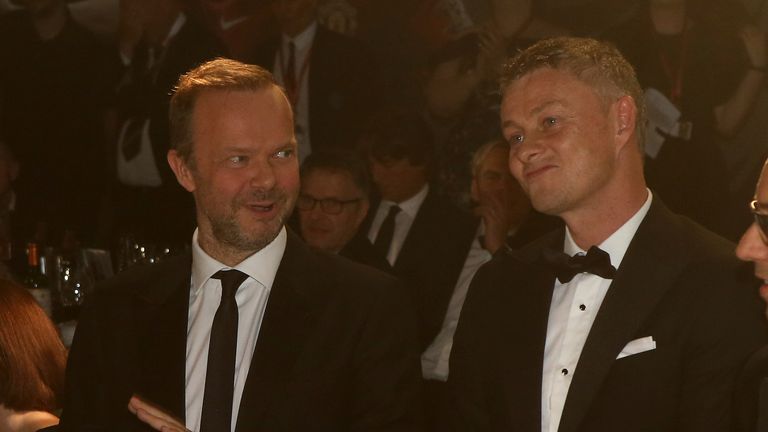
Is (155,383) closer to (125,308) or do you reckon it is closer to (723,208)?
(125,308)

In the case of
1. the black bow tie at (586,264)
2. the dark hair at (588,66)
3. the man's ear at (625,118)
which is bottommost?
the black bow tie at (586,264)

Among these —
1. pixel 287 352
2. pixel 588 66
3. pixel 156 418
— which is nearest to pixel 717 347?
pixel 588 66

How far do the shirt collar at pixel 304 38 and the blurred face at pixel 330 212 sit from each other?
1.06m

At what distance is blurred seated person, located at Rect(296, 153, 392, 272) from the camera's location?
5918mm

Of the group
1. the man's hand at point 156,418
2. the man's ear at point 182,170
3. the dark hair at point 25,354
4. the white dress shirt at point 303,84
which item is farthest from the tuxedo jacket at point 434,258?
the man's hand at point 156,418

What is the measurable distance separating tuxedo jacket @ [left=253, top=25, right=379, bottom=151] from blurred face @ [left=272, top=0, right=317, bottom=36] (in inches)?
4.6

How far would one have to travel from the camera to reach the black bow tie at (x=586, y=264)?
268cm

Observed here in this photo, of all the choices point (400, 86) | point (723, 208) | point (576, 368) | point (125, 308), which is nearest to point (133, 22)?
point (400, 86)

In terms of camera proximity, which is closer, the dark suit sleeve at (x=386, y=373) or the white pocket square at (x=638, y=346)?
the white pocket square at (x=638, y=346)

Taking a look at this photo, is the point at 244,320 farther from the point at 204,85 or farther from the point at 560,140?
the point at 560,140

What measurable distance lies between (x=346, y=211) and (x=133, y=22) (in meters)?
2.74

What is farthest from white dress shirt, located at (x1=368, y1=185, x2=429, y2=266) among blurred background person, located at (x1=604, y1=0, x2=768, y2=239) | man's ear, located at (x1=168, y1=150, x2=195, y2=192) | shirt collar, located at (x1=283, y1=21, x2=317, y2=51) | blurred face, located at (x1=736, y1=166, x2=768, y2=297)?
blurred face, located at (x1=736, y1=166, x2=768, y2=297)

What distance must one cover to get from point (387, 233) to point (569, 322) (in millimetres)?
3788

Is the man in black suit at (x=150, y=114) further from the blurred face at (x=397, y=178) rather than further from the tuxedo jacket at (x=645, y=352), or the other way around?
the tuxedo jacket at (x=645, y=352)
